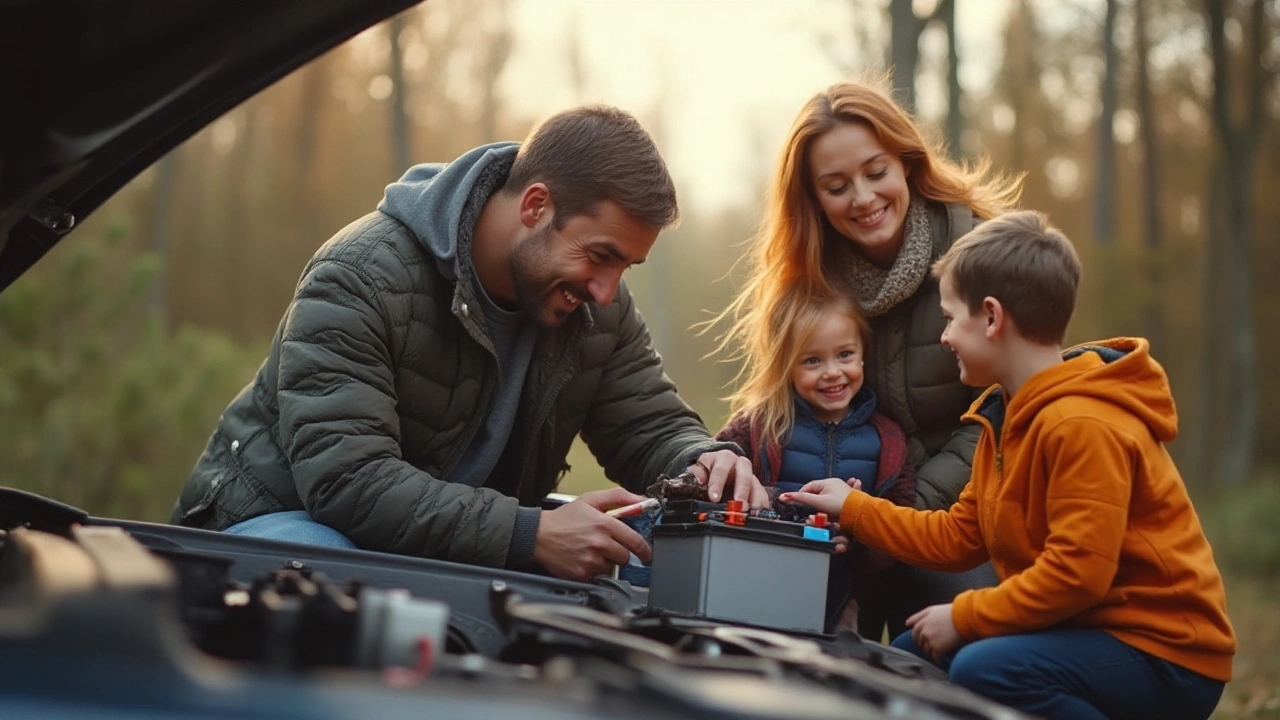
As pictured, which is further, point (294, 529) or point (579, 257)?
point (579, 257)

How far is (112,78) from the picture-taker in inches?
95.4

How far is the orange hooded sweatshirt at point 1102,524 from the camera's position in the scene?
2500 millimetres

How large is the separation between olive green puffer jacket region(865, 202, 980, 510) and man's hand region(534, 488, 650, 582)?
874 mm

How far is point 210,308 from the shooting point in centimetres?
1834

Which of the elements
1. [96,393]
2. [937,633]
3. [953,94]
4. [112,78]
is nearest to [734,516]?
[937,633]

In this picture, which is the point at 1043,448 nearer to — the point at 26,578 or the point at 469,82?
the point at 26,578

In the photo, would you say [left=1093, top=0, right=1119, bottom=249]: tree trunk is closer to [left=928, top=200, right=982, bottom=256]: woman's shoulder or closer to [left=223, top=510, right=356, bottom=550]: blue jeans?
[left=928, top=200, right=982, bottom=256]: woman's shoulder

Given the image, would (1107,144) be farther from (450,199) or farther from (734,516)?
Answer: (734,516)

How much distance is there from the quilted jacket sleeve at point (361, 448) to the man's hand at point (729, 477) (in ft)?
1.53

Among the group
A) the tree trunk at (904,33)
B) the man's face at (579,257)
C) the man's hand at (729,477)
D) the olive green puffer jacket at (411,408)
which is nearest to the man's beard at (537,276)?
the man's face at (579,257)

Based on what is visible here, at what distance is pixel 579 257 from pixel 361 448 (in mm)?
709

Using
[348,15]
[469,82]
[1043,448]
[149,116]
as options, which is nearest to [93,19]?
[149,116]

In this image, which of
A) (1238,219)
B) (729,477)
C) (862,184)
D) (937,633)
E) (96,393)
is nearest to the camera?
(937,633)

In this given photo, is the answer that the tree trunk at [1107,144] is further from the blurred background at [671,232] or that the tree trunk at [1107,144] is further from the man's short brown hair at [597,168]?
the man's short brown hair at [597,168]
